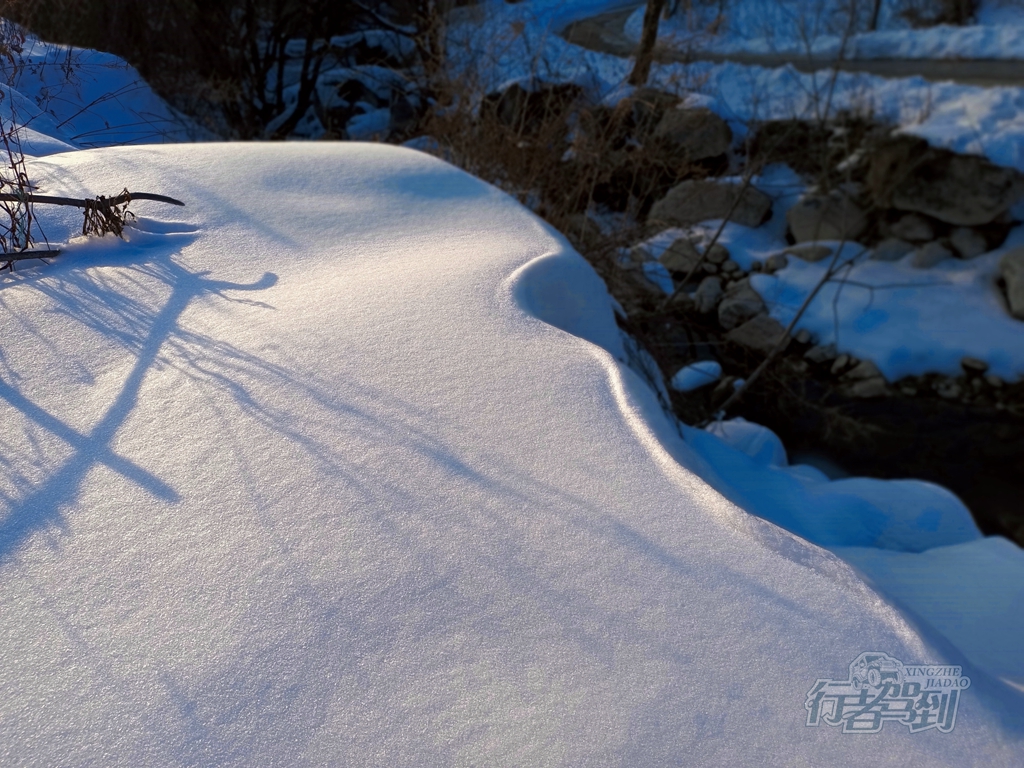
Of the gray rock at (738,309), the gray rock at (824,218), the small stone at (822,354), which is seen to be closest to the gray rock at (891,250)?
the gray rock at (824,218)

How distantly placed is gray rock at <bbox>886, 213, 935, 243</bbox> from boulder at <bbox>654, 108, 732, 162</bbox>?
208cm

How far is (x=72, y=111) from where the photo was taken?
2738mm

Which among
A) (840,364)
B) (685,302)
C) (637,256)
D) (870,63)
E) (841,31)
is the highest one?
(841,31)

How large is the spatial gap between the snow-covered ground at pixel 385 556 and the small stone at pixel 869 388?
5179 millimetres

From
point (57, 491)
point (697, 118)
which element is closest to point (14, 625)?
point (57, 491)

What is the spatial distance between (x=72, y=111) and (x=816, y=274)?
730 centimetres

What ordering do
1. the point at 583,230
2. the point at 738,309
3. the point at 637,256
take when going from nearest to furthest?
the point at 583,230
the point at 637,256
the point at 738,309

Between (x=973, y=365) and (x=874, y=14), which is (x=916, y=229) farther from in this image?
(x=874, y=14)

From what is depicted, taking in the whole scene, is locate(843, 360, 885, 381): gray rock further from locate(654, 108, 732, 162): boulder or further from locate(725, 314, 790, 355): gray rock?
locate(654, 108, 732, 162): boulder

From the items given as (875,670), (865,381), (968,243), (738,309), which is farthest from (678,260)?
(875,670)

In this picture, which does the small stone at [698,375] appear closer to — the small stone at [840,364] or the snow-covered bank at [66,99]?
the small stone at [840,364]

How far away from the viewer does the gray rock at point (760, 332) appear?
24.7 feet

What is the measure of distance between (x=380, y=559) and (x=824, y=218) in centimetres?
873

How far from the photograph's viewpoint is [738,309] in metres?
7.79
